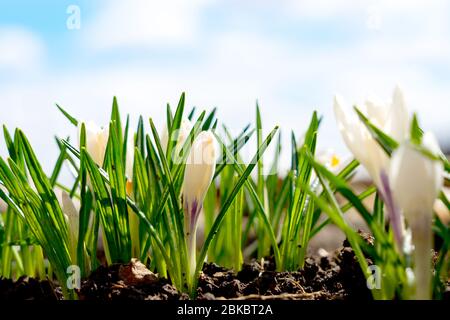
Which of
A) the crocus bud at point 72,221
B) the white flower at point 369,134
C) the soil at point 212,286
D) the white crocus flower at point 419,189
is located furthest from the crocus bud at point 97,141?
the white crocus flower at point 419,189

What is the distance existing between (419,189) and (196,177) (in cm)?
45

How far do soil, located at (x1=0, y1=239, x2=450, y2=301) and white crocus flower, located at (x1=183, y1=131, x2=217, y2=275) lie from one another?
0.28 feet

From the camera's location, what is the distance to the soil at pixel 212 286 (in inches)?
45.3

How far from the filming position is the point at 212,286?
4.21 ft

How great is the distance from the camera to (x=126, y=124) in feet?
4.96

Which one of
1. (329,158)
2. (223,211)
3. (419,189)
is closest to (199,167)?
(223,211)

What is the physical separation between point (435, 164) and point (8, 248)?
1.31 m

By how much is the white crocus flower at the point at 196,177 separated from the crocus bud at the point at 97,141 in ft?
0.88

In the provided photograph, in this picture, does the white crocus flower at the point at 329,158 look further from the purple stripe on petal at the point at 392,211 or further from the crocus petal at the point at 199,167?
the purple stripe on petal at the point at 392,211

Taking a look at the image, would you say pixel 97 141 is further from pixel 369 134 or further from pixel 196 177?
pixel 369 134

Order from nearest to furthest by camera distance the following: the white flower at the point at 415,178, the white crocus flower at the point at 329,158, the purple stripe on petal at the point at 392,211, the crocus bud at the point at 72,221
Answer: the white flower at the point at 415,178 → the purple stripe on petal at the point at 392,211 → the crocus bud at the point at 72,221 → the white crocus flower at the point at 329,158
